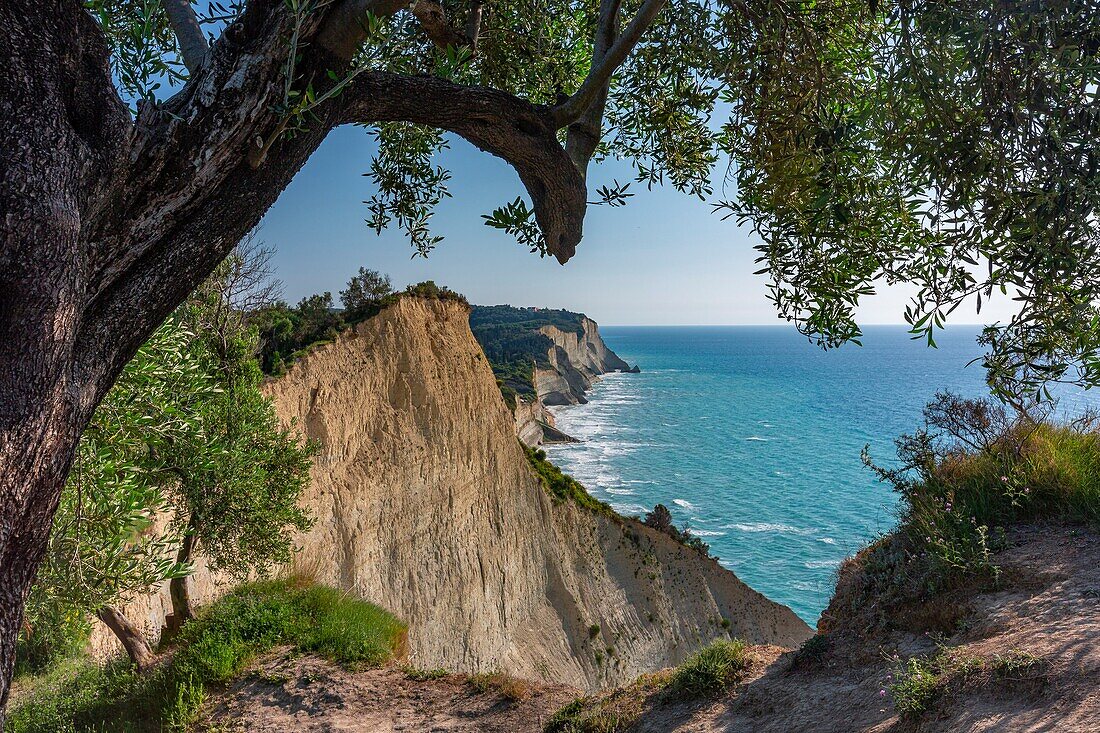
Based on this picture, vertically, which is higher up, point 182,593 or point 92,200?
point 92,200

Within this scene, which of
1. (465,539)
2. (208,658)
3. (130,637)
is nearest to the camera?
(208,658)

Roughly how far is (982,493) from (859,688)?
128 inches

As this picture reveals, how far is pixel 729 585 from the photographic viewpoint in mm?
25094

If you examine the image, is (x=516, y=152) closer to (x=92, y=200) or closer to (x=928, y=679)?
(x=92, y=200)

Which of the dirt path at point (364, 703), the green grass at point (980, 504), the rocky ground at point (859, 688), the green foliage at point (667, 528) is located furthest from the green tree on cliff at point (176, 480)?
the green foliage at point (667, 528)

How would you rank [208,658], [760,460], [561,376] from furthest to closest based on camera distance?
[561,376] < [760,460] < [208,658]

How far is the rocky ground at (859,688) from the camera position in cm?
361

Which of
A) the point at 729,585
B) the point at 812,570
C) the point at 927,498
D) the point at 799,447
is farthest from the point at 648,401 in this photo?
the point at 927,498

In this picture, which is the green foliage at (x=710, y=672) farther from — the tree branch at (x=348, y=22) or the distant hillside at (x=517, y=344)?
the distant hillside at (x=517, y=344)

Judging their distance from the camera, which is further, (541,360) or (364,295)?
(541,360)

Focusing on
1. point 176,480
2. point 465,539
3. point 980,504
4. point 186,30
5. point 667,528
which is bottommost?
point 667,528

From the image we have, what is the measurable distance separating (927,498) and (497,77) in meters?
6.60

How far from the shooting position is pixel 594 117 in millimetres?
3604

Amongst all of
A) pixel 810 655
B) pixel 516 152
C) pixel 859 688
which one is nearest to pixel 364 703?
pixel 810 655
